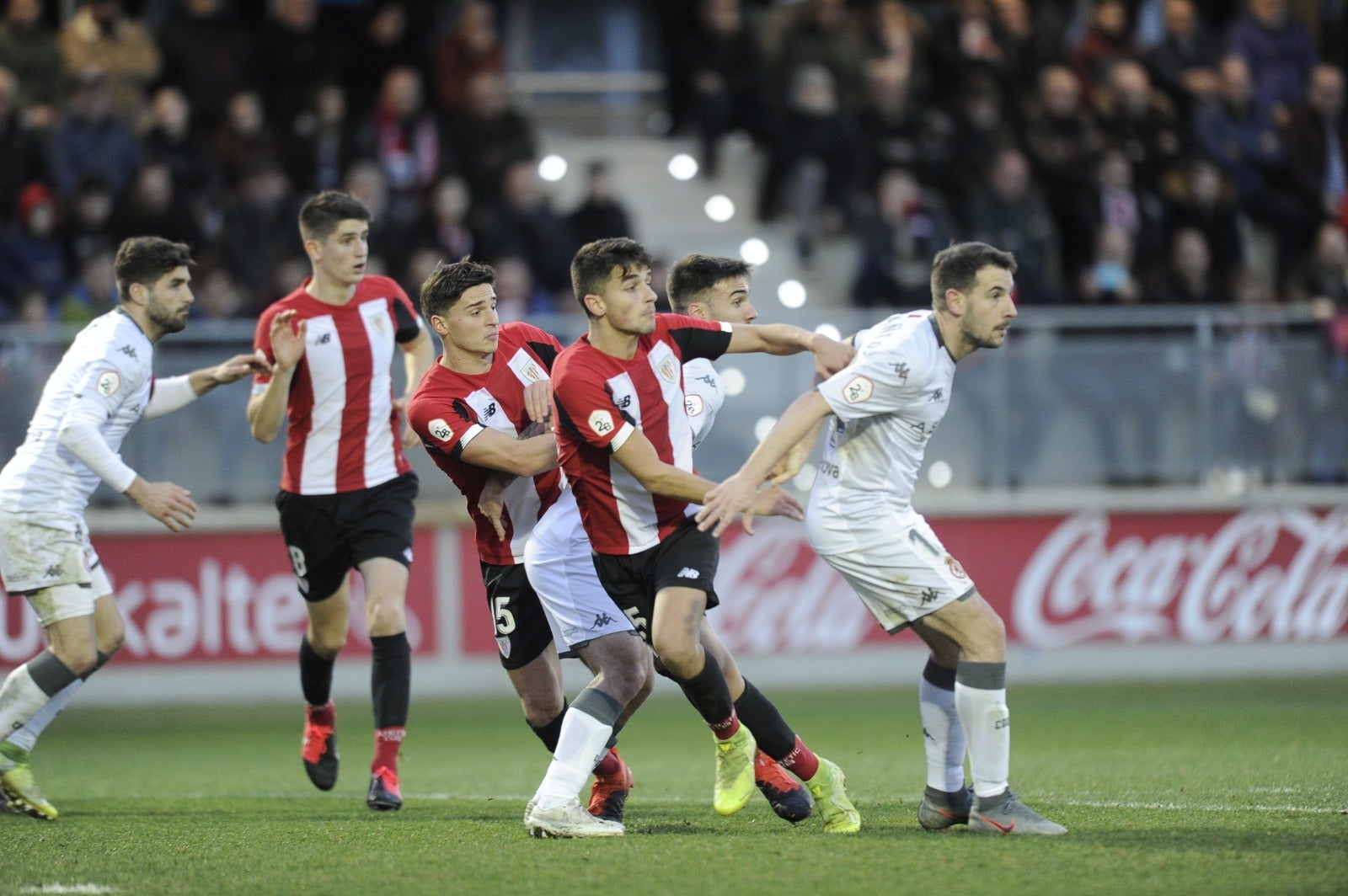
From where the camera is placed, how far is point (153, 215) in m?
12.8

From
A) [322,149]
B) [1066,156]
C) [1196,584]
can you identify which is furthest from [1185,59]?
[322,149]

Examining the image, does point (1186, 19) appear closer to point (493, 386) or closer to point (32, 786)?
point (493, 386)

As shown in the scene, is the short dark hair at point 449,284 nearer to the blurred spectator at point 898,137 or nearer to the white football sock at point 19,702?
the white football sock at point 19,702

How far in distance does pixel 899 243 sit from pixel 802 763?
8.62 meters

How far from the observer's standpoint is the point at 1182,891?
462 cm

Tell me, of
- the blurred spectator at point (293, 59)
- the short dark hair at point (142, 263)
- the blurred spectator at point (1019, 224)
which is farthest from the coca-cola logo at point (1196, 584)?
the blurred spectator at point (293, 59)

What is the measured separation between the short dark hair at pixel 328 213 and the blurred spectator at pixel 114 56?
7.54 meters

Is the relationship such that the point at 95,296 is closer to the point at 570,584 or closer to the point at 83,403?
the point at 83,403

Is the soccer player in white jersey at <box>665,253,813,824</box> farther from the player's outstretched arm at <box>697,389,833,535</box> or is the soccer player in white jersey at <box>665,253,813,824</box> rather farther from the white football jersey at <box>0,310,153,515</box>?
the white football jersey at <box>0,310,153,515</box>

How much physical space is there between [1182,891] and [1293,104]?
41.5 ft

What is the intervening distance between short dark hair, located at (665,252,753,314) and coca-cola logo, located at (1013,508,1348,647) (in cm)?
610

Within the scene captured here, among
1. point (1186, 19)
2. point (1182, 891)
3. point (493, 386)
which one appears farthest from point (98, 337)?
point (1186, 19)

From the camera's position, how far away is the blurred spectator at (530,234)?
13508 millimetres

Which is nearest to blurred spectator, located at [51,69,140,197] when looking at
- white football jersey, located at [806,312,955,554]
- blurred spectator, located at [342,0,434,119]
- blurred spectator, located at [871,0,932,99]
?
blurred spectator, located at [342,0,434,119]
